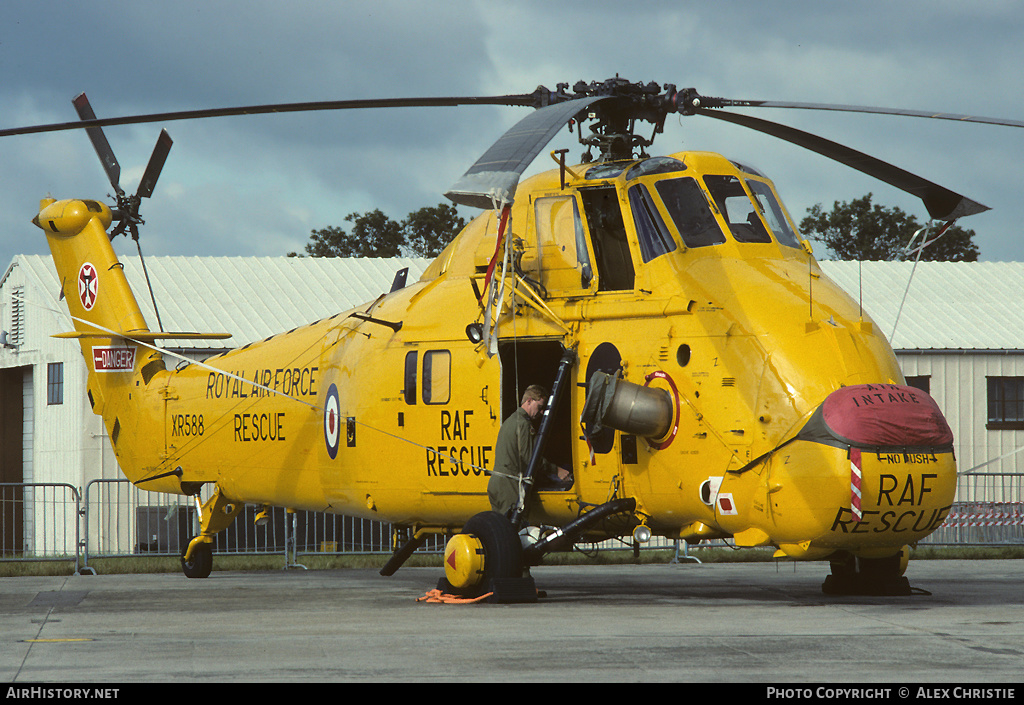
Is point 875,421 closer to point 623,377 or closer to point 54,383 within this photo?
point 623,377

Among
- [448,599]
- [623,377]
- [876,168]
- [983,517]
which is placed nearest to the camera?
[623,377]

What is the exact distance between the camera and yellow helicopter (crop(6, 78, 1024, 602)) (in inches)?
396

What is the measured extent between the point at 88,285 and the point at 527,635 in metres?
11.9

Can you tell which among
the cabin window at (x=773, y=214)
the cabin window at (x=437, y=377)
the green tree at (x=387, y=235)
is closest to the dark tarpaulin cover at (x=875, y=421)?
the cabin window at (x=773, y=214)

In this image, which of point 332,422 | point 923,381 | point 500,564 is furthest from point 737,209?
point 923,381

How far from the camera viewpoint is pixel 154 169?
59.8 ft

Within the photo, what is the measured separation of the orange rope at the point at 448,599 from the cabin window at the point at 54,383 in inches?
762

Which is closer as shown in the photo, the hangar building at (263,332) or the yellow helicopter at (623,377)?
the yellow helicopter at (623,377)

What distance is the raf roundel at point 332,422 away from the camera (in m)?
13.8

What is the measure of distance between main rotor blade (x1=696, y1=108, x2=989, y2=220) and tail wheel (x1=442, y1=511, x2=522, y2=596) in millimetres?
4726

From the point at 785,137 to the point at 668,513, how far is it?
4.13 m

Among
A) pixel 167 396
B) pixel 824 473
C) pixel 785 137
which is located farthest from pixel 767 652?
pixel 167 396

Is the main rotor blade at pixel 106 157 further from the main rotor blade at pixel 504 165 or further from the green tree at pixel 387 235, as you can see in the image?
the green tree at pixel 387 235

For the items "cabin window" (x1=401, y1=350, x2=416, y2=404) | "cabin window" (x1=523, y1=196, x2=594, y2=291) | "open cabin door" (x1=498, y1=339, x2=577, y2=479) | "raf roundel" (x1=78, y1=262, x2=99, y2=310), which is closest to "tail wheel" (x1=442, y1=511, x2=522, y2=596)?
"open cabin door" (x1=498, y1=339, x2=577, y2=479)
